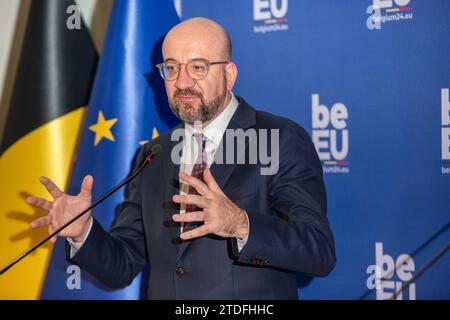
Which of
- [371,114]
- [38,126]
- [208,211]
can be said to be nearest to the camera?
[208,211]

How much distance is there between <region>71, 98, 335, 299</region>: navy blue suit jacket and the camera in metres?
1.96

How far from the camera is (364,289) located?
10.3ft

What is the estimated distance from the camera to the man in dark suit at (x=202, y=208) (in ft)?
6.50

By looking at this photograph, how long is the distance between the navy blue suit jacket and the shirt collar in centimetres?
5

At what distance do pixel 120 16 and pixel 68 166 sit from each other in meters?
0.97

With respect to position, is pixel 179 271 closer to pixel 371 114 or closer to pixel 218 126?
pixel 218 126

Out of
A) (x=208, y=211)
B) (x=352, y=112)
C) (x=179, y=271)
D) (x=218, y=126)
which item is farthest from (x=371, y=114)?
(x=208, y=211)

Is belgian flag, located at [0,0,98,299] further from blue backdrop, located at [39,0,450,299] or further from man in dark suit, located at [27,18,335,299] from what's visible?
man in dark suit, located at [27,18,335,299]

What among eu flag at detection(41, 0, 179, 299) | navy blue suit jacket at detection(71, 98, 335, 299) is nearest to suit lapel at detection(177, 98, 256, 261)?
navy blue suit jacket at detection(71, 98, 335, 299)

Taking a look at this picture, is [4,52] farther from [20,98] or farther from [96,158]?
[96,158]

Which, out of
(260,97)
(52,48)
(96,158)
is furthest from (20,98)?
(260,97)

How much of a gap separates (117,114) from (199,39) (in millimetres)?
1028

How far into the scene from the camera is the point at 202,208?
2.04 meters

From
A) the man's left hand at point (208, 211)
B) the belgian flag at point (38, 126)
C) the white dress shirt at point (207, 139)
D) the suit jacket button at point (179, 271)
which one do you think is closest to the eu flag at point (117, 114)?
the belgian flag at point (38, 126)
